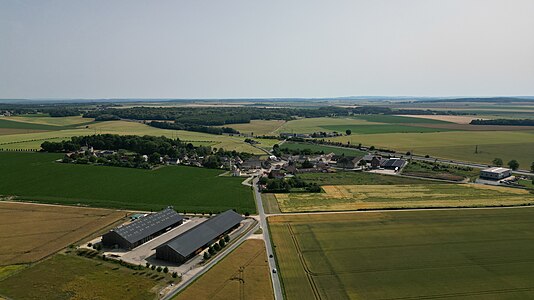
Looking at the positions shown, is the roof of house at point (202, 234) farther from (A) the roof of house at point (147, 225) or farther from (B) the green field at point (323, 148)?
(B) the green field at point (323, 148)

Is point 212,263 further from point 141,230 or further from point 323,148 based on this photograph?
point 323,148

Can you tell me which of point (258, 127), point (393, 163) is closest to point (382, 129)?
point (258, 127)

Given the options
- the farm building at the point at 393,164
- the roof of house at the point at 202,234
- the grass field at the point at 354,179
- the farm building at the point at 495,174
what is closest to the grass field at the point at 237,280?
the roof of house at the point at 202,234

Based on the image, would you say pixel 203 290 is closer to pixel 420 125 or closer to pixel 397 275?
pixel 397 275

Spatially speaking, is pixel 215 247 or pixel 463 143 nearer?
pixel 215 247

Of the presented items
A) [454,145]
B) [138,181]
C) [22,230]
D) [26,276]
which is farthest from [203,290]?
[454,145]

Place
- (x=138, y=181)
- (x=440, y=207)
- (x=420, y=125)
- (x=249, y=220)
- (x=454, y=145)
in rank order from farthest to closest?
1. (x=420, y=125)
2. (x=454, y=145)
3. (x=138, y=181)
4. (x=440, y=207)
5. (x=249, y=220)
